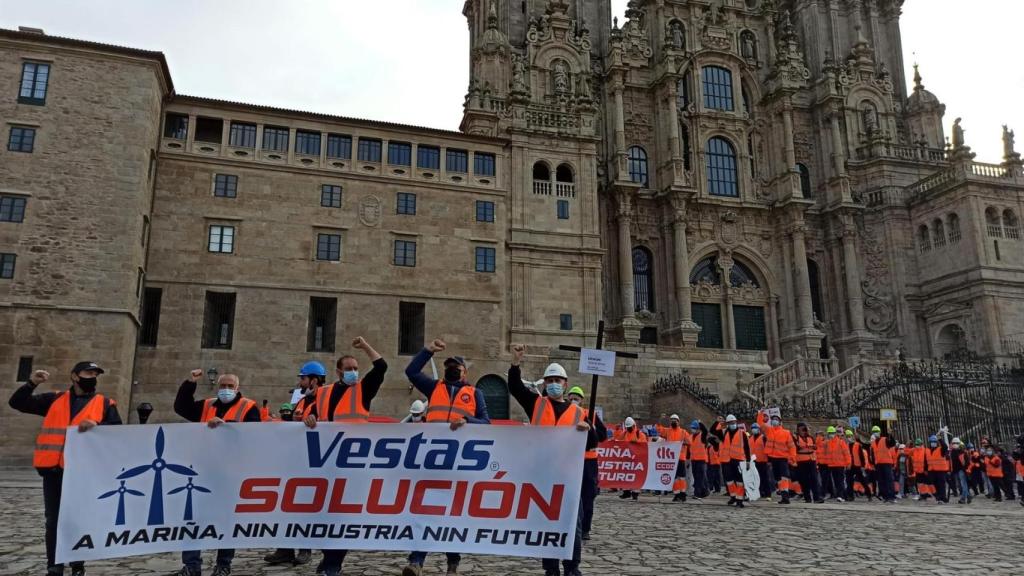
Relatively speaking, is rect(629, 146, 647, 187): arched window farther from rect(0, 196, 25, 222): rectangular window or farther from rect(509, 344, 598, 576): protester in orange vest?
rect(509, 344, 598, 576): protester in orange vest

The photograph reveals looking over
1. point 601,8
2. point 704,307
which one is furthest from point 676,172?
point 601,8

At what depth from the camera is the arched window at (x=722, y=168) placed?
4356 centimetres

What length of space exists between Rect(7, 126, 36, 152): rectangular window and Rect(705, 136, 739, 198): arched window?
33.5 meters

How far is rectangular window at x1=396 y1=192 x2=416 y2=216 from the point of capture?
32.0 m

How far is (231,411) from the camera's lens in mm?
7699

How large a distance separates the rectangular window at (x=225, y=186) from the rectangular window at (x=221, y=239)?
141 cm

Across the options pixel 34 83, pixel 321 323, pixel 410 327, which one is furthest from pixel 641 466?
pixel 34 83

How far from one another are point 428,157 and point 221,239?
31.4 feet

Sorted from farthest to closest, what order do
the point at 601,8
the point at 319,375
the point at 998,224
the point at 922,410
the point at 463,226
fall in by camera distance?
1. the point at 601,8
2. the point at 998,224
3. the point at 463,226
4. the point at 922,410
5. the point at 319,375

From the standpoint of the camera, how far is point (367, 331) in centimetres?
3012

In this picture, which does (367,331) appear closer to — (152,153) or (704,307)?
(152,153)

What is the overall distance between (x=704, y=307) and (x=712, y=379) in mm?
8625

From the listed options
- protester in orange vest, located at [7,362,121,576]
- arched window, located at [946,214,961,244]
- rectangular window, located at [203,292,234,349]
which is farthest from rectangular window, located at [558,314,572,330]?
protester in orange vest, located at [7,362,121,576]

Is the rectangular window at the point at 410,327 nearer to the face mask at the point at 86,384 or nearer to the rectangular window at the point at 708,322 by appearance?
the rectangular window at the point at 708,322
